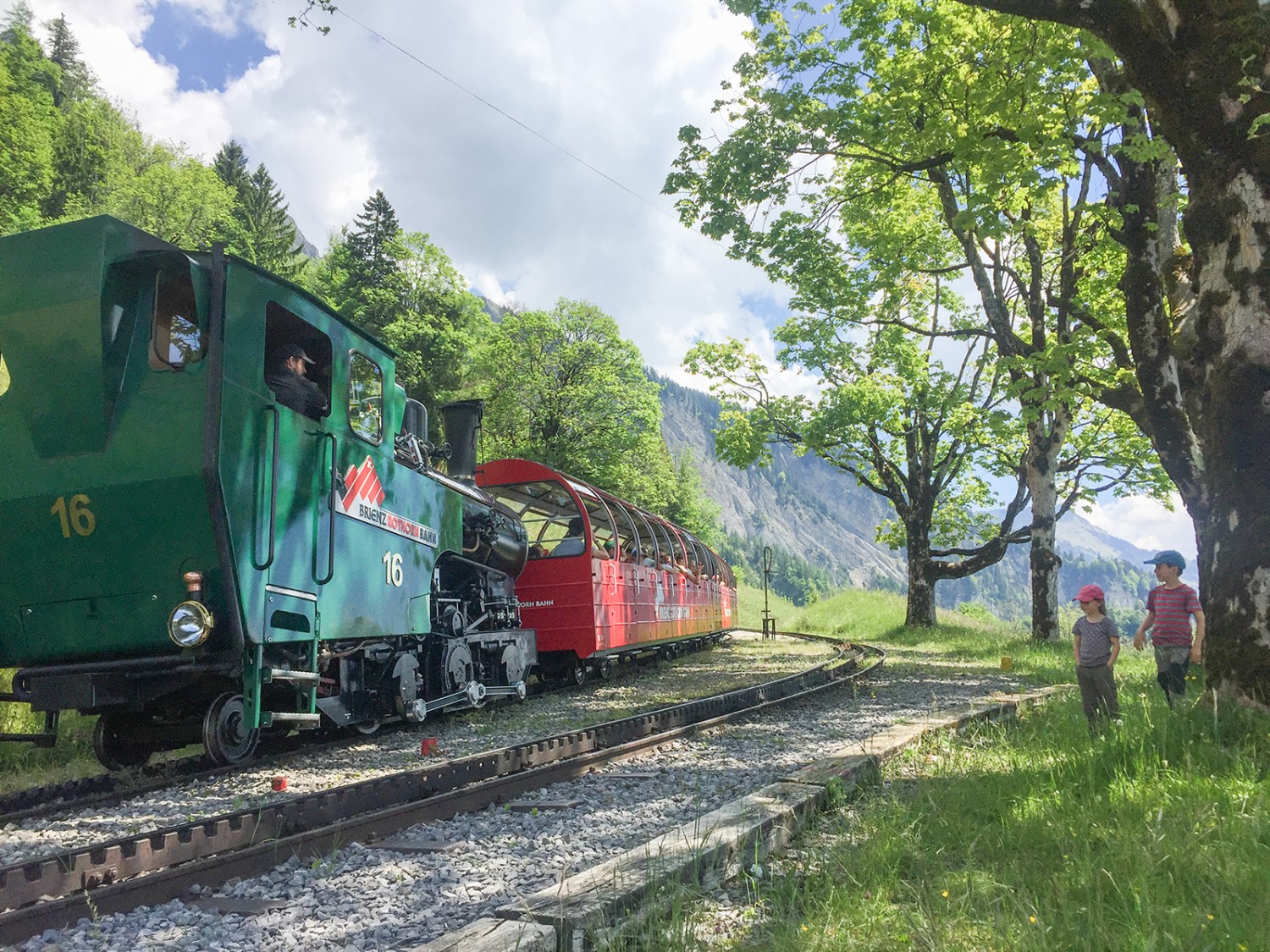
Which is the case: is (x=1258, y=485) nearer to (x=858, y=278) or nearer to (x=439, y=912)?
(x=439, y=912)

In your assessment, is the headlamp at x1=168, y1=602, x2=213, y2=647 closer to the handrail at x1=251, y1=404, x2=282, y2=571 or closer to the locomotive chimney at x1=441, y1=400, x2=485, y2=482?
the handrail at x1=251, y1=404, x2=282, y2=571

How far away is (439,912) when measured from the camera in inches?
129

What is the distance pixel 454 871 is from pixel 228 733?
2904 millimetres

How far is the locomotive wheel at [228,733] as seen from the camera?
562cm

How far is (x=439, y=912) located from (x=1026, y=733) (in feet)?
15.8

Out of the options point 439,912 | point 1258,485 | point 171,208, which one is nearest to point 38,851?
point 439,912

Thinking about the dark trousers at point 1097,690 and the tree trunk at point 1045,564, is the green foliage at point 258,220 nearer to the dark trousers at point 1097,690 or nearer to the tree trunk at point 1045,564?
the tree trunk at point 1045,564

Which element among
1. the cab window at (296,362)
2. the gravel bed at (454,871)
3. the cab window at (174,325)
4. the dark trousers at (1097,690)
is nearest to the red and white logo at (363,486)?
the cab window at (296,362)

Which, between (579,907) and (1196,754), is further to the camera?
(1196,754)

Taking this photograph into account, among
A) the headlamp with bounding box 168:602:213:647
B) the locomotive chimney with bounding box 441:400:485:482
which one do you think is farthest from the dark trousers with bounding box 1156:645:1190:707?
the locomotive chimney with bounding box 441:400:485:482

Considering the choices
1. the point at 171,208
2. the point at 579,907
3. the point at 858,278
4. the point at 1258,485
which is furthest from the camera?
the point at 171,208

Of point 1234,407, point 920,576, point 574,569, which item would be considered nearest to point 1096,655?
point 1234,407

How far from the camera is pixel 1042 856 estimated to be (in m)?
3.51

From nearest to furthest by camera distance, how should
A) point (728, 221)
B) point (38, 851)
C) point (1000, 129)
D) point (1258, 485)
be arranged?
point (38, 851) → point (1258, 485) → point (1000, 129) → point (728, 221)
